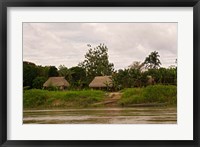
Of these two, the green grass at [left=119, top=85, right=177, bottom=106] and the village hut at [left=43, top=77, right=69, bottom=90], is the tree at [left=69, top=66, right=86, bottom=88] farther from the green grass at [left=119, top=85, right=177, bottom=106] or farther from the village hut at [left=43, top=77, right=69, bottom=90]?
the green grass at [left=119, top=85, right=177, bottom=106]

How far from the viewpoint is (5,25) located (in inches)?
104

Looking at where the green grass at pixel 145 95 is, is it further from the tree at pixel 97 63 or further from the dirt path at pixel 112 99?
the tree at pixel 97 63

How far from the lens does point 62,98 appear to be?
2.70 m

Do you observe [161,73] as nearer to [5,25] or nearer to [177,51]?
[177,51]

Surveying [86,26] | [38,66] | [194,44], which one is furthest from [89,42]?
[194,44]

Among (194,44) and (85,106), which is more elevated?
(194,44)

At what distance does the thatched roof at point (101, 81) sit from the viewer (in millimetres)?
2705

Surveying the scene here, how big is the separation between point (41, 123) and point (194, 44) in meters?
0.72

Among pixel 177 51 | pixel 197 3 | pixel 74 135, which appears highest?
pixel 197 3

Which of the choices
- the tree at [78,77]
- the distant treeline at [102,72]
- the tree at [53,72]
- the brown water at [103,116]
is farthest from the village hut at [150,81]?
the tree at [53,72]

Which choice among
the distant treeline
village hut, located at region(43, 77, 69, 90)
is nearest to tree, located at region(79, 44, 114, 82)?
the distant treeline

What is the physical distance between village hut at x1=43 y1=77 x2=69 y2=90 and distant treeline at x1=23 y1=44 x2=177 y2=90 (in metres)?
0.01

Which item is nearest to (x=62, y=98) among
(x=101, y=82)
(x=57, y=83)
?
(x=57, y=83)

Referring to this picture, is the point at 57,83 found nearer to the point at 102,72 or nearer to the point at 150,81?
the point at 102,72
